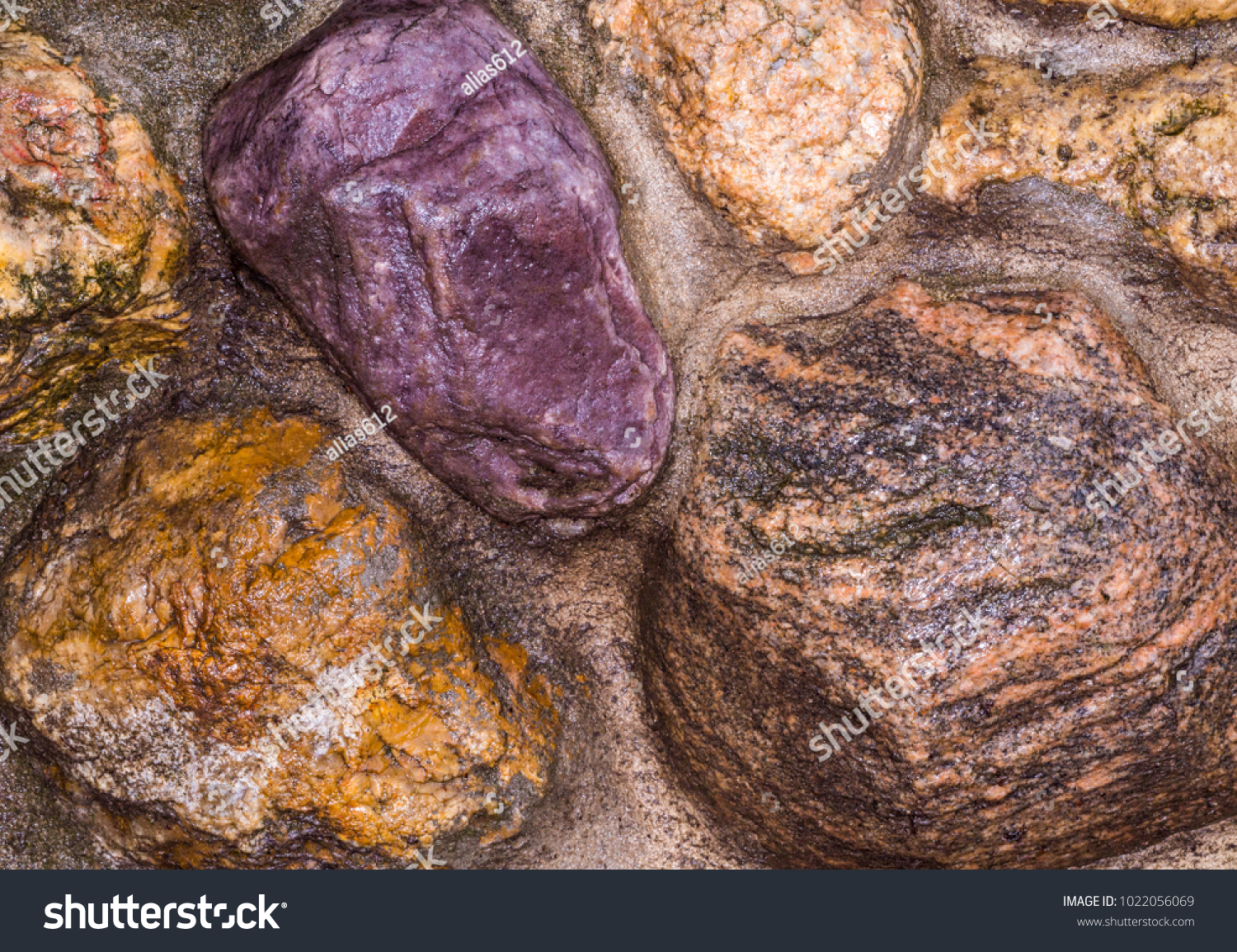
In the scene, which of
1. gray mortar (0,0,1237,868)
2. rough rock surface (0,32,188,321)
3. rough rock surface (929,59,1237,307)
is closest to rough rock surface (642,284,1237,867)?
gray mortar (0,0,1237,868)

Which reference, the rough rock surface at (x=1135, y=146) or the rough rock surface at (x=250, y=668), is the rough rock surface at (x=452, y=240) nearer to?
the rough rock surface at (x=250, y=668)

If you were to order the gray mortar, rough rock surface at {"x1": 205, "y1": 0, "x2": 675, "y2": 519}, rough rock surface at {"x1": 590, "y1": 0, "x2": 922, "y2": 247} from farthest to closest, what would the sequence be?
the gray mortar < rough rock surface at {"x1": 590, "y1": 0, "x2": 922, "y2": 247} < rough rock surface at {"x1": 205, "y1": 0, "x2": 675, "y2": 519}

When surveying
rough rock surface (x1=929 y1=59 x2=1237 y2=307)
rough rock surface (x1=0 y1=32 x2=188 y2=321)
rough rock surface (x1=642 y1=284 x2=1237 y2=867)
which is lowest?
rough rock surface (x1=642 y1=284 x2=1237 y2=867)

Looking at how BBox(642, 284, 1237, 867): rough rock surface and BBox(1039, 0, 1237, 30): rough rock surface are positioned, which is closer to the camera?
BBox(642, 284, 1237, 867): rough rock surface

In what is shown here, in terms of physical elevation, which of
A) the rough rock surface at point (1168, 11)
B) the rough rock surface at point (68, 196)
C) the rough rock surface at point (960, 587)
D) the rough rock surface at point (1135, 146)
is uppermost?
the rough rock surface at point (68, 196)

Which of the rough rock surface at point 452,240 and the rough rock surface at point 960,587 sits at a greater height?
the rough rock surface at point 452,240

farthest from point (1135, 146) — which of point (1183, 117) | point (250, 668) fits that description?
point (250, 668)

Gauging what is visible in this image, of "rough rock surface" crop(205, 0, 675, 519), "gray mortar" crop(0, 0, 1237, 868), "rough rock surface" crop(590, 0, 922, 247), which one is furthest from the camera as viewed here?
"gray mortar" crop(0, 0, 1237, 868)

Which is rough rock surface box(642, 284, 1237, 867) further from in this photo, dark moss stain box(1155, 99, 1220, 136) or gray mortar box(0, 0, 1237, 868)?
dark moss stain box(1155, 99, 1220, 136)

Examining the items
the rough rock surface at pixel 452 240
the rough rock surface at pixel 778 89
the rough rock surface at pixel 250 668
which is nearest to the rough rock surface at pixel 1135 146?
the rough rock surface at pixel 778 89
